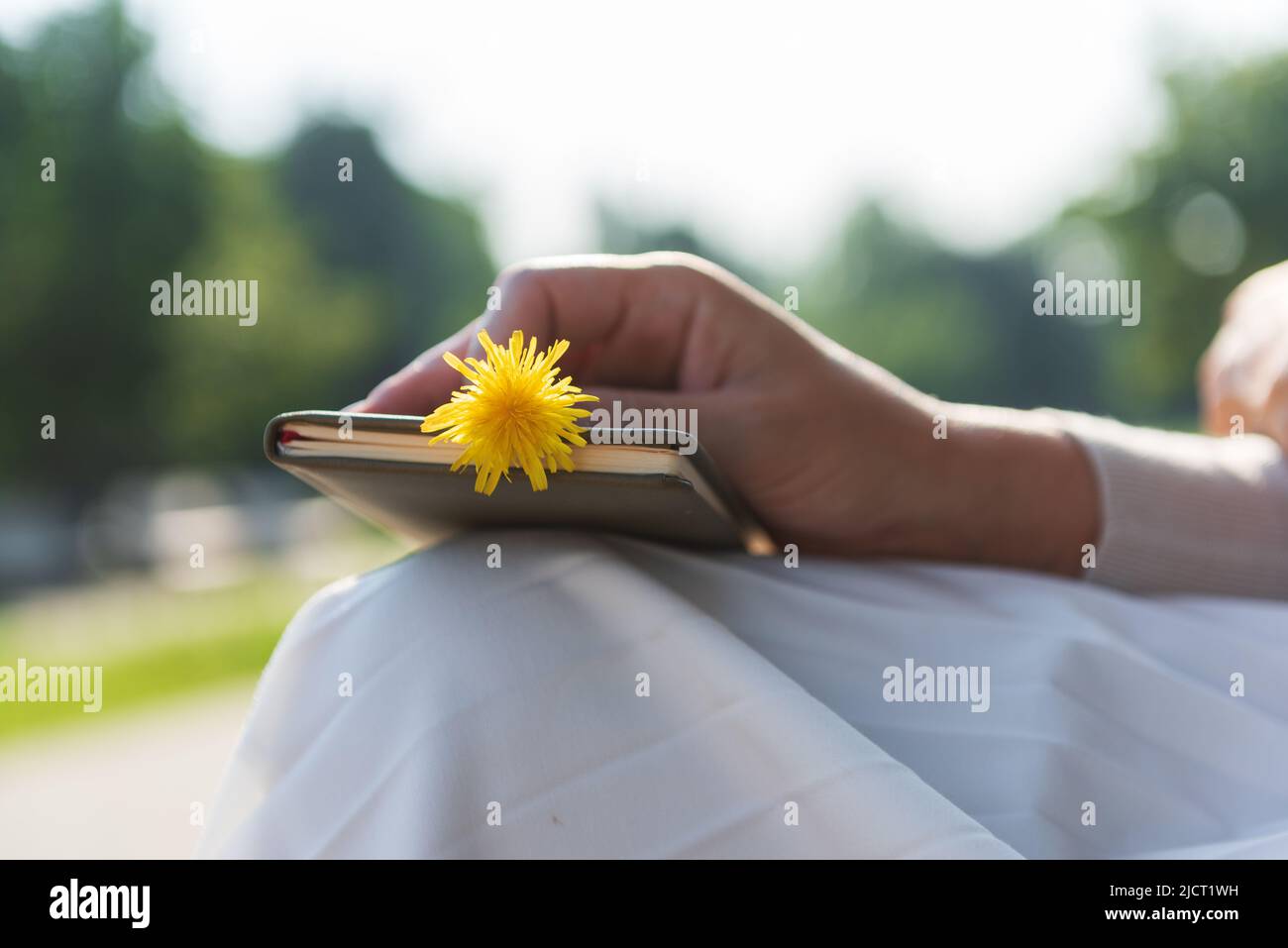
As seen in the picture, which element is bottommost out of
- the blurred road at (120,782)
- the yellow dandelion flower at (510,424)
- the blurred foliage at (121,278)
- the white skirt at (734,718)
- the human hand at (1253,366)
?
the blurred road at (120,782)

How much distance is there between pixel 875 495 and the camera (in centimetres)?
132

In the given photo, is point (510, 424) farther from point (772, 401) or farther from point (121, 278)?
point (121, 278)

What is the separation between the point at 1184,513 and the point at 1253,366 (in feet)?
1.43

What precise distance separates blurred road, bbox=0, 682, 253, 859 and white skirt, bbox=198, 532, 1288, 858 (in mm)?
2914

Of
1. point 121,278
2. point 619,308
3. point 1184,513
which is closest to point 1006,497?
point 1184,513

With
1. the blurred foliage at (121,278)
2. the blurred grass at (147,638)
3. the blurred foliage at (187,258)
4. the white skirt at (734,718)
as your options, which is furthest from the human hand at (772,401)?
the blurred foliage at (121,278)

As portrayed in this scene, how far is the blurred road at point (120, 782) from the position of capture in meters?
4.40

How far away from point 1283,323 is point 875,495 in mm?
891

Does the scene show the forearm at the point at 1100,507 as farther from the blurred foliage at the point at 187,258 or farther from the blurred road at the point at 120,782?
the blurred foliage at the point at 187,258

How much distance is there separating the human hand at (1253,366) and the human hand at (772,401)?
51cm

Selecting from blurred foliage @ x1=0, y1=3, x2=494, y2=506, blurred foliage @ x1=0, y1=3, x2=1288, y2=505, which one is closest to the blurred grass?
blurred foliage @ x1=0, y1=3, x2=494, y2=506

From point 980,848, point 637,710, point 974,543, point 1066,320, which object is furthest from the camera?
point 1066,320
